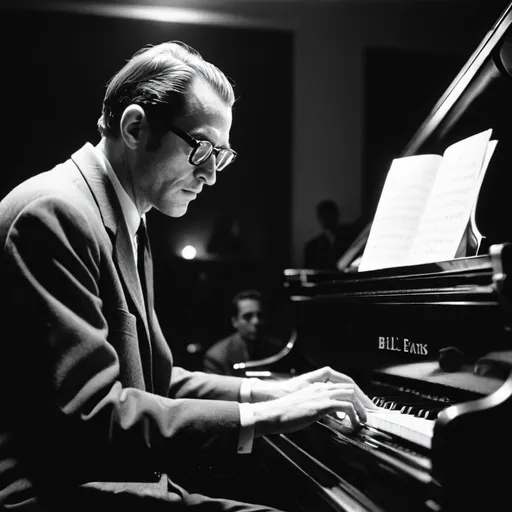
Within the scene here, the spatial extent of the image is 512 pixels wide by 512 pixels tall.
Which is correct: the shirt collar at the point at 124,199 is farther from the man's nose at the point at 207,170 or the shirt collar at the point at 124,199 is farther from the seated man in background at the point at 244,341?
the seated man in background at the point at 244,341

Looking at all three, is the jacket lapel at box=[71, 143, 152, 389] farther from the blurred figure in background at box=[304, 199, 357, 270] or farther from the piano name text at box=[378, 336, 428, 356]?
the blurred figure in background at box=[304, 199, 357, 270]

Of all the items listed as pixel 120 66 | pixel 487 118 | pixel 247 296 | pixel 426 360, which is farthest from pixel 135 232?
pixel 120 66

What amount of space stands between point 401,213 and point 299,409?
851 mm

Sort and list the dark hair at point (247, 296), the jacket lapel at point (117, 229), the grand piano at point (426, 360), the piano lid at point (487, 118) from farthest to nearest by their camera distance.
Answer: the dark hair at point (247, 296) → the piano lid at point (487, 118) → the jacket lapel at point (117, 229) → the grand piano at point (426, 360)

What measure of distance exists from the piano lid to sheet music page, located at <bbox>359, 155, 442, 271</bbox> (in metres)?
0.24

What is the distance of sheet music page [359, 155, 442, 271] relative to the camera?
1900mm

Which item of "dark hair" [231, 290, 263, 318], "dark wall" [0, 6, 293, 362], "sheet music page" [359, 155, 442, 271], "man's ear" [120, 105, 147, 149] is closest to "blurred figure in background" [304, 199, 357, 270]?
"dark wall" [0, 6, 293, 362]

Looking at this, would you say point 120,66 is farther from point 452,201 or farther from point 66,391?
point 66,391

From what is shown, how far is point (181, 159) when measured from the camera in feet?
5.39

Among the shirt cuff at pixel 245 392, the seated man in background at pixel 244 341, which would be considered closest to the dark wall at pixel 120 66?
the seated man in background at pixel 244 341

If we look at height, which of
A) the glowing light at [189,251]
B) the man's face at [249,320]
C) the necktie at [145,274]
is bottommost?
the man's face at [249,320]

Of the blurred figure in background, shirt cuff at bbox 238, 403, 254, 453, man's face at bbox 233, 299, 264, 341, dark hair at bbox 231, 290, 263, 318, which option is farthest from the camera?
the blurred figure in background

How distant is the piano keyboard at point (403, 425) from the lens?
1.17 metres

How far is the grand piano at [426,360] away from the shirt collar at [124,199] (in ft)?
2.23
